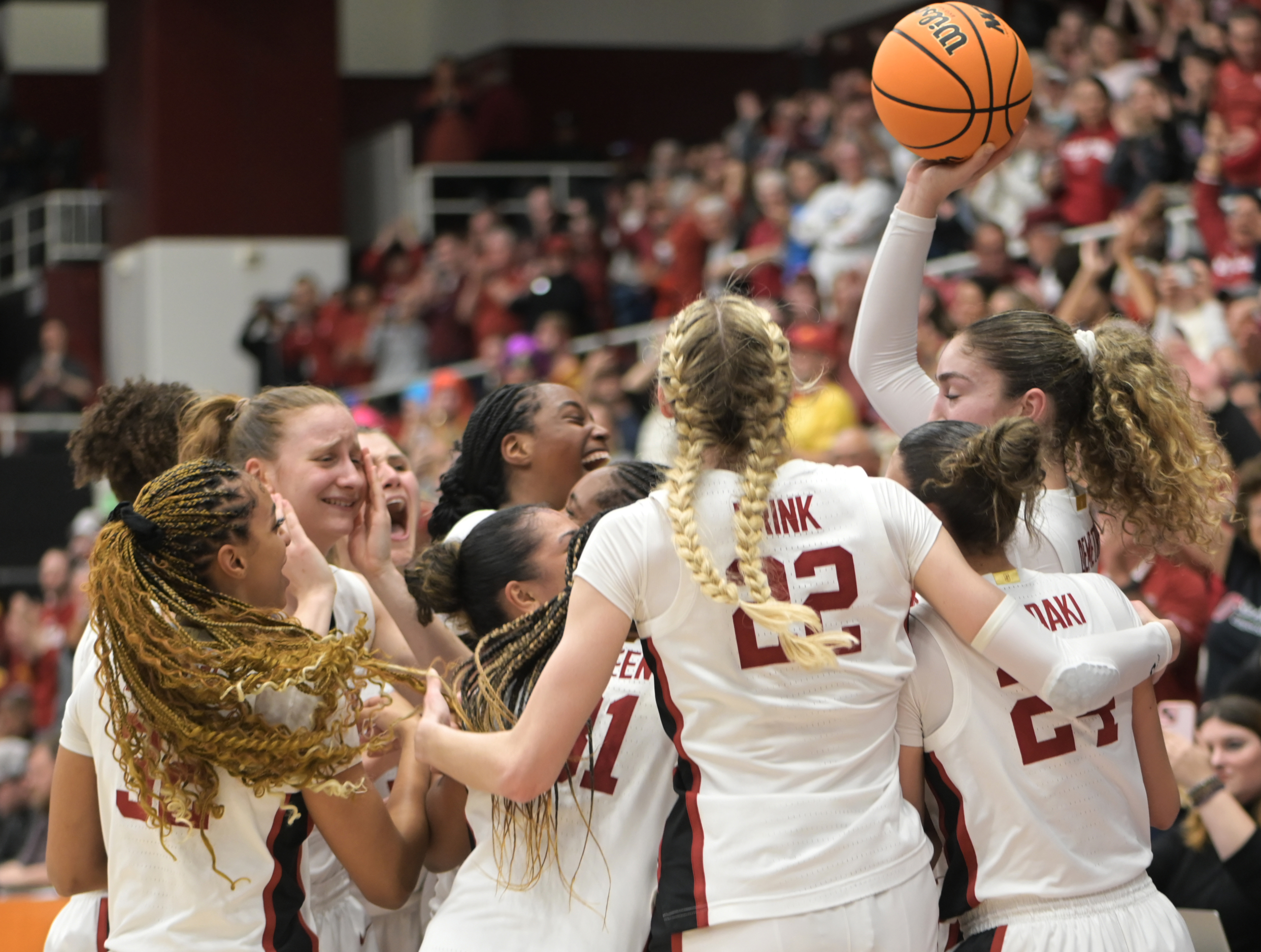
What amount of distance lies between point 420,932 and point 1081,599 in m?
1.41

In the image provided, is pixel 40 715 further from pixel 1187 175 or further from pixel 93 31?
pixel 93 31

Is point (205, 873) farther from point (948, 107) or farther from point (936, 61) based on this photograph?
point (936, 61)

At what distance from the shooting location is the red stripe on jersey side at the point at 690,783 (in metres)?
2.27

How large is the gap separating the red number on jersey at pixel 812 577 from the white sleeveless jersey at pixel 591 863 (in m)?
0.35

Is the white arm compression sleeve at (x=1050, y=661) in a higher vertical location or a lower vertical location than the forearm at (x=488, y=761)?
higher

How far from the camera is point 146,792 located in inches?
96.0

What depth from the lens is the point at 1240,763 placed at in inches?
154

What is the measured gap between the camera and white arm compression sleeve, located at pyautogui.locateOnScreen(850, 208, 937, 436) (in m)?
3.07

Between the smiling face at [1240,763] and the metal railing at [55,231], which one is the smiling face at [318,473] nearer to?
the smiling face at [1240,763]

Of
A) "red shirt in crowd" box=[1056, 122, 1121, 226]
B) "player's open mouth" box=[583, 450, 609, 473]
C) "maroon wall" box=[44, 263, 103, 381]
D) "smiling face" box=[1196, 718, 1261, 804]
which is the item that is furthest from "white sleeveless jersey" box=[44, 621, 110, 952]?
"maroon wall" box=[44, 263, 103, 381]

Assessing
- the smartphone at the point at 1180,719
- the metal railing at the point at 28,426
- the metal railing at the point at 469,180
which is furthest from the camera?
the metal railing at the point at 469,180

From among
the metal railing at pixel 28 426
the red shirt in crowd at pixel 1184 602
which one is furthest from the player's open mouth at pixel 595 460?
the metal railing at pixel 28 426

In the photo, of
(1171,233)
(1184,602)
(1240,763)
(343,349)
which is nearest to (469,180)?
(343,349)

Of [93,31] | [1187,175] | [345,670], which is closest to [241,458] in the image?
[345,670]
